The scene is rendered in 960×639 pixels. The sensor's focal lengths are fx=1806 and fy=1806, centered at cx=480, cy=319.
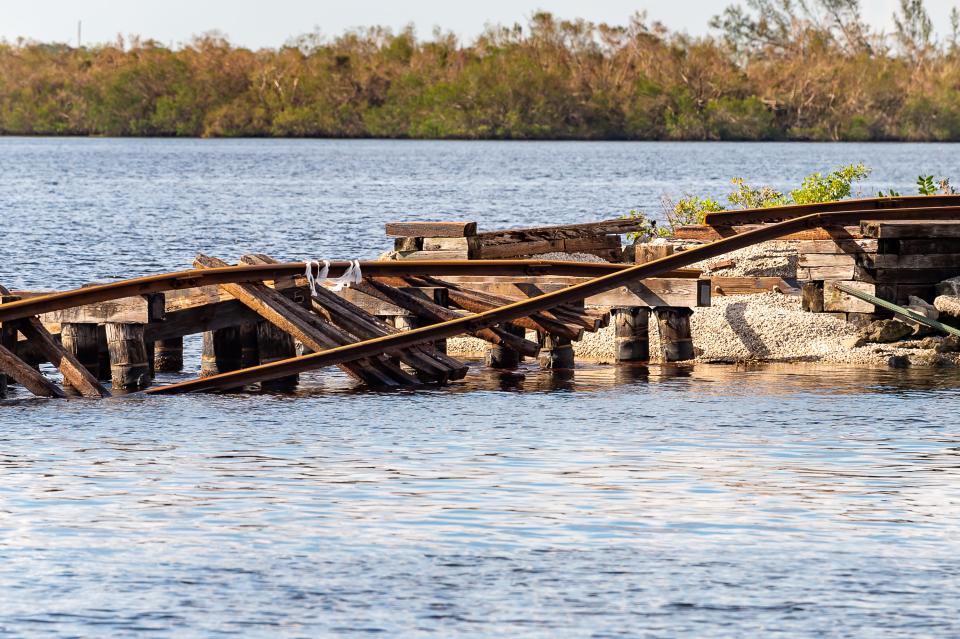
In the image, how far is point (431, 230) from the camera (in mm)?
22297

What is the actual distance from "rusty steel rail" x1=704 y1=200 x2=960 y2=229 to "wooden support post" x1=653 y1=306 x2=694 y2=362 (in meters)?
1.61

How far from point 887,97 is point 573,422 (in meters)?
163

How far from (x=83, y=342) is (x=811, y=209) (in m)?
8.65

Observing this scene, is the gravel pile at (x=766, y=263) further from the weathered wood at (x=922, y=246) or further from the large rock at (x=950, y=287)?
the large rock at (x=950, y=287)

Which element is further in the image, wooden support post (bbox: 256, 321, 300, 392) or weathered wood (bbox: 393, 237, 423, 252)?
weathered wood (bbox: 393, 237, 423, 252)

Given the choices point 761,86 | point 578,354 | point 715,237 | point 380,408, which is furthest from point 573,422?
point 761,86

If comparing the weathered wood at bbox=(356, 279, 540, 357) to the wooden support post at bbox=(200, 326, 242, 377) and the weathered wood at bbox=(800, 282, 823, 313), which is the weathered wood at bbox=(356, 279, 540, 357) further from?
the weathered wood at bbox=(800, 282, 823, 313)

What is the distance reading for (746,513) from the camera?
12.0 meters

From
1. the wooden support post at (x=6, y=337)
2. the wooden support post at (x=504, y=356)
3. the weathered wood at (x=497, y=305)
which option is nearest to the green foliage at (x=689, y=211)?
the wooden support post at (x=504, y=356)

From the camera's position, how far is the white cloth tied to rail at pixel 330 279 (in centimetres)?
1862

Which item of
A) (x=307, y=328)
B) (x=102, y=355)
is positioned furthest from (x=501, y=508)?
(x=102, y=355)

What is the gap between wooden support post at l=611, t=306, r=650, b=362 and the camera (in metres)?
20.0

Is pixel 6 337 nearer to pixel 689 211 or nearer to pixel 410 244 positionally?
pixel 410 244

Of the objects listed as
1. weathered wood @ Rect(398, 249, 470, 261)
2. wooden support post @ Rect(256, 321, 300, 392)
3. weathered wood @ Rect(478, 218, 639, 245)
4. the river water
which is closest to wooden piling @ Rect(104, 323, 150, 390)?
the river water
